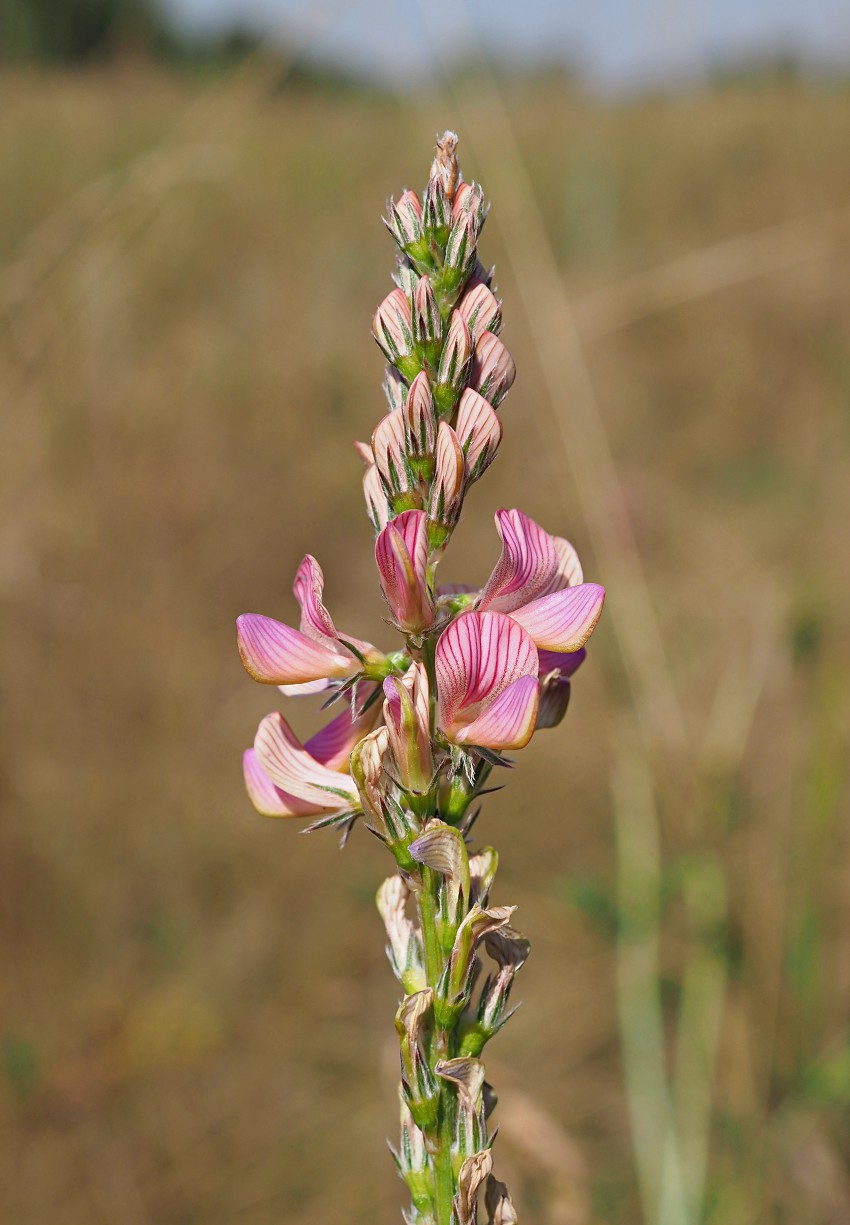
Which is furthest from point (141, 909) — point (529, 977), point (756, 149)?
point (756, 149)

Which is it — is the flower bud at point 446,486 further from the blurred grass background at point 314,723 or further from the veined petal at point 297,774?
the blurred grass background at point 314,723

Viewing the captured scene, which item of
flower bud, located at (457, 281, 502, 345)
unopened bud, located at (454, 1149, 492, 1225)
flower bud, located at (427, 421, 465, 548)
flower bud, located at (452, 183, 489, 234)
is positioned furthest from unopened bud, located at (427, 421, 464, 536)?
unopened bud, located at (454, 1149, 492, 1225)

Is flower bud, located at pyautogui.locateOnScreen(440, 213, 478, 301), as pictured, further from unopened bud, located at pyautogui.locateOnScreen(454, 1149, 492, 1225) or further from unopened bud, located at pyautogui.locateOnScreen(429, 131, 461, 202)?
unopened bud, located at pyautogui.locateOnScreen(454, 1149, 492, 1225)

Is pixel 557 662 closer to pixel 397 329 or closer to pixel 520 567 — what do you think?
pixel 520 567

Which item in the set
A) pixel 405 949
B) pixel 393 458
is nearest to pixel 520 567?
pixel 393 458

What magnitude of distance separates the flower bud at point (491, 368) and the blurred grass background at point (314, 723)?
107 cm

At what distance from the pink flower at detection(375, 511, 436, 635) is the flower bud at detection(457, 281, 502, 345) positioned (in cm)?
21

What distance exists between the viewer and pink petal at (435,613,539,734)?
Result: 3.17 ft

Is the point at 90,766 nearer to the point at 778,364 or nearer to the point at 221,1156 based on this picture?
the point at 221,1156

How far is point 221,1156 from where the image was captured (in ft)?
10.4

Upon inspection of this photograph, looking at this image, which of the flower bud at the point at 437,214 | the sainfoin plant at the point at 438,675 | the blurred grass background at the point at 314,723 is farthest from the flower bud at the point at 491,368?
the blurred grass background at the point at 314,723

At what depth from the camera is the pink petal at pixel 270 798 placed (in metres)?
1.10

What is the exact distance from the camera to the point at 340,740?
1.16 meters

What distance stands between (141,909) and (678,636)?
3.11 m
